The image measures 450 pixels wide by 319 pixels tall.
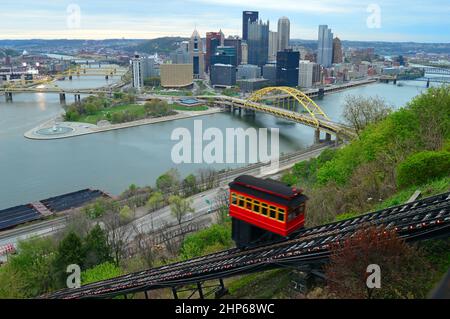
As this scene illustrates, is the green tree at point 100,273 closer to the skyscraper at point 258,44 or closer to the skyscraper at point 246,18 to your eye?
the skyscraper at point 258,44

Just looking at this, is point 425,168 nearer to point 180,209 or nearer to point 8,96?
point 180,209

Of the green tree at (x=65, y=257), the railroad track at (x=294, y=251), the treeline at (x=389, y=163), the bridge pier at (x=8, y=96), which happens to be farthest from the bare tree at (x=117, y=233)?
the bridge pier at (x=8, y=96)

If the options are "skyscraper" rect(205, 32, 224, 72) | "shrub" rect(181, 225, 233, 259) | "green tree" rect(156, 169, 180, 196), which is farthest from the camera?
"skyscraper" rect(205, 32, 224, 72)

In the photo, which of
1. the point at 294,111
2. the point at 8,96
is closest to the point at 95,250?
the point at 294,111

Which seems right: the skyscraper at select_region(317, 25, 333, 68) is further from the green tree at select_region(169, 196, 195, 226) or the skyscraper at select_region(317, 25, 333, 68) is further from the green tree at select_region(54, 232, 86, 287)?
the green tree at select_region(54, 232, 86, 287)

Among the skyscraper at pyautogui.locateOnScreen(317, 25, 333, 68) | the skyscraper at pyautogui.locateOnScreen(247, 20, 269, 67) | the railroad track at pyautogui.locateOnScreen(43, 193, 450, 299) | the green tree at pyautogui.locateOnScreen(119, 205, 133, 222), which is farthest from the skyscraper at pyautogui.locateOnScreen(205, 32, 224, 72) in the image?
the railroad track at pyautogui.locateOnScreen(43, 193, 450, 299)
